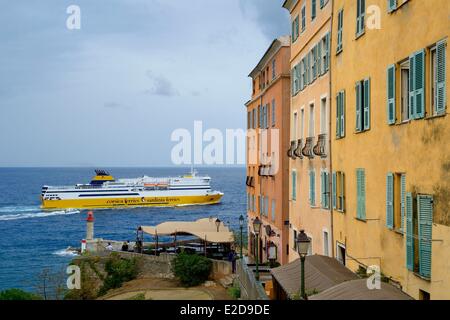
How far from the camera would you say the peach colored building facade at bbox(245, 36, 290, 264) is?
28.0 meters

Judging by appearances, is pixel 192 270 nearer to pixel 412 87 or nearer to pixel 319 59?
pixel 319 59

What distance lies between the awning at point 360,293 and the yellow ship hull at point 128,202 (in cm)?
10764

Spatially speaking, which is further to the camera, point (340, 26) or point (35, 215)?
point (35, 215)

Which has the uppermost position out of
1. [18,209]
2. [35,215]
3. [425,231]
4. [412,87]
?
[412,87]

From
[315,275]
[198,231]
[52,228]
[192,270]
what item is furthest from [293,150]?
[52,228]

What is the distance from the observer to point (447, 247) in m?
10.5

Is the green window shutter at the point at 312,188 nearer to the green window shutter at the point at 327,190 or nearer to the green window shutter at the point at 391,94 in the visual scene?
the green window shutter at the point at 327,190

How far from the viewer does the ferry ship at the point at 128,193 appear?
11406 cm

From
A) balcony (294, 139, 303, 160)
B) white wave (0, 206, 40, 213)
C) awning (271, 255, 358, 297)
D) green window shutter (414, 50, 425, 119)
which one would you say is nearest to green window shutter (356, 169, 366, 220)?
awning (271, 255, 358, 297)

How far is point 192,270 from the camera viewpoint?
3266 cm

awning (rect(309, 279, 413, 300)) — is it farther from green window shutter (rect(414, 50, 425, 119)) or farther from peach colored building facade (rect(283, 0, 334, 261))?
peach colored building facade (rect(283, 0, 334, 261))

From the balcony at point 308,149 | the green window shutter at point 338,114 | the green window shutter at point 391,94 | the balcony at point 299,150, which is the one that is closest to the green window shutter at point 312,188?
the balcony at point 308,149

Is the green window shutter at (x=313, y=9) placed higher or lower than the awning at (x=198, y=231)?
higher

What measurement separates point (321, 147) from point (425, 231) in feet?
28.1
